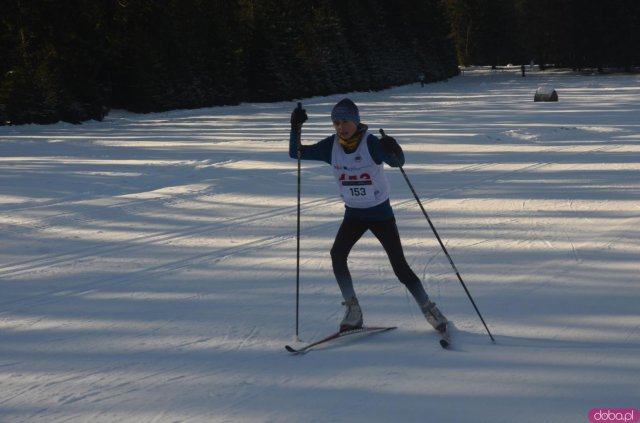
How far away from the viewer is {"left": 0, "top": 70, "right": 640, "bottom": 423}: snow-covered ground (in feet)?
14.1

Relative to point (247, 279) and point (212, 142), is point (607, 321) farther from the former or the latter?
point (212, 142)

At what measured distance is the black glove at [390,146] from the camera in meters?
4.86

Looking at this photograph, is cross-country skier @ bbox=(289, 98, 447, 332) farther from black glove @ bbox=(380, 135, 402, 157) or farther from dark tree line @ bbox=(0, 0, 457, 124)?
dark tree line @ bbox=(0, 0, 457, 124)

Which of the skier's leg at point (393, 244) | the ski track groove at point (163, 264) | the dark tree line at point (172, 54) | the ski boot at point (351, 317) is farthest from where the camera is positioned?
the dark tree line at point (172, 54)

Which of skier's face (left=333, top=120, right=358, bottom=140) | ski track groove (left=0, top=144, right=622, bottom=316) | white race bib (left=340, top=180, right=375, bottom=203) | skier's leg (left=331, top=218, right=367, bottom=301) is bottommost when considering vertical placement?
ski track groove (left=0, top=144, right=622, bottom=316)

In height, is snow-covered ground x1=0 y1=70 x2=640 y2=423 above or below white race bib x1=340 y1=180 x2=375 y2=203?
below

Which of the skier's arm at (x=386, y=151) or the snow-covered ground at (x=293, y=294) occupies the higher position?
the skier's arm at (x=386, y=151)

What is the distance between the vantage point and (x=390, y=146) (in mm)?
4867

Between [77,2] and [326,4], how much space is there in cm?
2183

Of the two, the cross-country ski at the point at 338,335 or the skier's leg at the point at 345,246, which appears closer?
the cross-country ski at the point at 338,335

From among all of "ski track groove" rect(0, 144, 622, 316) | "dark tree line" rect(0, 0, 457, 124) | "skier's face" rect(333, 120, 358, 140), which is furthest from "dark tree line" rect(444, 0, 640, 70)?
"skier's face" rect(333, 120, 358, 140)

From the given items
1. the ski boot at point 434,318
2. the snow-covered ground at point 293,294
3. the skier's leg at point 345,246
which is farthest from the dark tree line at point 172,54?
the ski boot at point 434,318

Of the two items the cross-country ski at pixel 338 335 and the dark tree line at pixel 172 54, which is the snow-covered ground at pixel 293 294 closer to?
the cross-country ski at pixel 338 335

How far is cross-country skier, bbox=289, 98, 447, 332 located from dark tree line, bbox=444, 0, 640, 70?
65.3m
